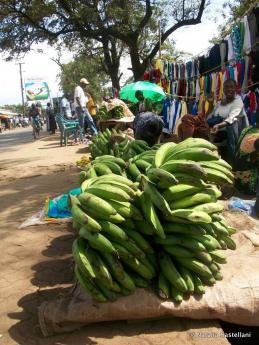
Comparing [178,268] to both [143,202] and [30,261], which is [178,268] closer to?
[143,202]

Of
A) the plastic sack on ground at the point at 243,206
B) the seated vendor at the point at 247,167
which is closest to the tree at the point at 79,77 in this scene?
the seated vendor at the point at 247,167

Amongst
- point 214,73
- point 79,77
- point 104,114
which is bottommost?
point 104,114

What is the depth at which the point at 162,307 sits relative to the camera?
7.84 feet

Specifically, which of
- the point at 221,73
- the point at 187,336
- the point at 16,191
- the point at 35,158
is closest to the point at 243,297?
the point at 187,336

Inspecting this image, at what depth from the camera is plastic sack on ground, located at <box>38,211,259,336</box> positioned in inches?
94.4

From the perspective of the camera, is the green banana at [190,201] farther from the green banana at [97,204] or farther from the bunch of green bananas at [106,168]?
the bunch of green bananas at [106,168]

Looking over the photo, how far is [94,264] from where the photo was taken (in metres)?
2.29

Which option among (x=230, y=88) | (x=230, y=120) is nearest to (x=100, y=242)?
(x=230, y=120)

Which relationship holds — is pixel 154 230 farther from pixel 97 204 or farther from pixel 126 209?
pixel 97 204

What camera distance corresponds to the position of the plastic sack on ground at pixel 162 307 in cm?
240

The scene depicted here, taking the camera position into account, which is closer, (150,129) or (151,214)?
(151,214)

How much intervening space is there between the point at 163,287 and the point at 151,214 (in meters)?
0.46

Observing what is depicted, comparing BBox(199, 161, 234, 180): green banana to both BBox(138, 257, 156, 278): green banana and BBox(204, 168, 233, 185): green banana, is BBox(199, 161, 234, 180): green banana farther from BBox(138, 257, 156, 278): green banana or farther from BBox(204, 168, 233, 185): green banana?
BBox(138, 257, 156, 278): green banana

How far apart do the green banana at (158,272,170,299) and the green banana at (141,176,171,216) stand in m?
0.42
